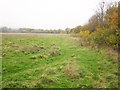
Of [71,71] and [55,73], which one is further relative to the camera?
[71,71]

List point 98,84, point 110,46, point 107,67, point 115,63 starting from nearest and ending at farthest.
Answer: point 98,84 < point 107,67 < point 115,63 < point 110,46

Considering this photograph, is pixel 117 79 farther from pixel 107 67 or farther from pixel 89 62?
pixel 89 62

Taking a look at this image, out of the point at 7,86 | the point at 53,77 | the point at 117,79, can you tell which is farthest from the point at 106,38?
the point at 7,86

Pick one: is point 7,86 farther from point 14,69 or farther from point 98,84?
point 98,84

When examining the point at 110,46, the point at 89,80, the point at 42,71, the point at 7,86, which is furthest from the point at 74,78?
the point at 110,46

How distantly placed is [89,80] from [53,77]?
Answer: 7.88 feet

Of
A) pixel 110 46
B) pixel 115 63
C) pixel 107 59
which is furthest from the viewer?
pixel 110 46

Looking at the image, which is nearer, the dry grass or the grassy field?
the grassy field

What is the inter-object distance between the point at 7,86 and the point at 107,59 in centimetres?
1176

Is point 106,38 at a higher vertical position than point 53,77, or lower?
higher

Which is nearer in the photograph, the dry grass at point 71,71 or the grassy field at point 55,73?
the grassy field at point 55,73

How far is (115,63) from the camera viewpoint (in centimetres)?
2136

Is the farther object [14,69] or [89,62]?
[89,62]

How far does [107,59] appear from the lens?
23.0m
